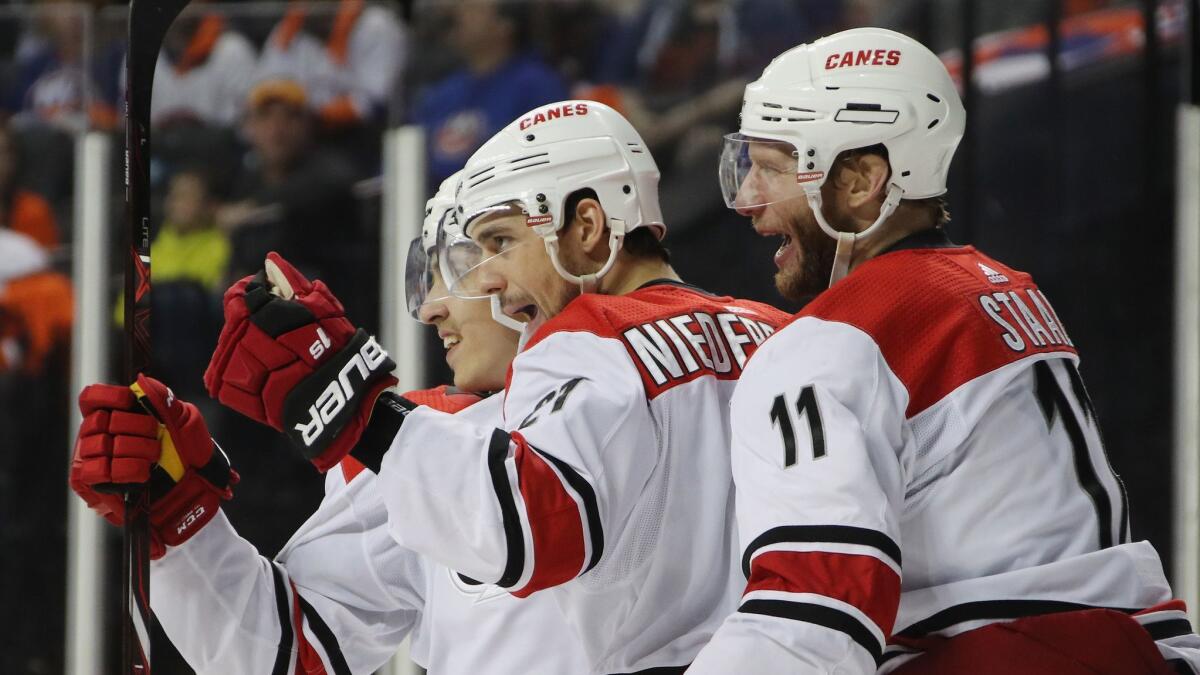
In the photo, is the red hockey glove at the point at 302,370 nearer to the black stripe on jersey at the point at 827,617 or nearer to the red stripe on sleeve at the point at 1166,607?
the black stripe on jersey at the point at 827,617

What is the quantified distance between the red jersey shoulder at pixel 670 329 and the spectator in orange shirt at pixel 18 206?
101 inches

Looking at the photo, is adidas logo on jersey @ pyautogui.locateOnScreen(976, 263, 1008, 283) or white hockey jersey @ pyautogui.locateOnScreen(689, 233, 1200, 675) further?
adidas logo on jersey @ pyautogui.locateOnScreen(976, 263, 1008, 283)

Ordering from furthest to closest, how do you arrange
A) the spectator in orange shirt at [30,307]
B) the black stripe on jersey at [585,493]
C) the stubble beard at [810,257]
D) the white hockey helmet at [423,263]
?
the spectator in orange shirt at [30,307]
the white hockey helmet at [423,263]
the stubble beard at [810,257]
the black stripe on jersey at [585,493]

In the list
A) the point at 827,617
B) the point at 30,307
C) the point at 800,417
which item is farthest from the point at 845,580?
the point at 30,307

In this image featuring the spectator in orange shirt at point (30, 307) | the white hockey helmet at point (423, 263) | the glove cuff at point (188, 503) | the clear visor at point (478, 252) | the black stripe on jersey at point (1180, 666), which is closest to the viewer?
the black stripe on jersey at point (1180, 666)

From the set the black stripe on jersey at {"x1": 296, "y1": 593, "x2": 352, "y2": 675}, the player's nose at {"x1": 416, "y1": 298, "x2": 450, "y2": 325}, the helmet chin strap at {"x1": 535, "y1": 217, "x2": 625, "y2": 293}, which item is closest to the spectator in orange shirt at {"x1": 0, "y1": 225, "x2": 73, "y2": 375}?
the black stripe on jersey at {"x1": 296, "y1": 593, "x2": 352, "y2": 675}

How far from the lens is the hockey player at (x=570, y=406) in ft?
5.16

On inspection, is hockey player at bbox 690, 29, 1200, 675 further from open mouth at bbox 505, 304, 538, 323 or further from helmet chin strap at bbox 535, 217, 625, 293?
open mouth at bbox 505, 304, 538, 323

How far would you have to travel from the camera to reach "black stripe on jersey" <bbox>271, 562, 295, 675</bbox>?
7.16ft

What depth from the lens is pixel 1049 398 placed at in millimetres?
1521

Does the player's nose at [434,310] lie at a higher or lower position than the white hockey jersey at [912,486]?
higher

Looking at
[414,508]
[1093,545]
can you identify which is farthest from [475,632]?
[1093,545]

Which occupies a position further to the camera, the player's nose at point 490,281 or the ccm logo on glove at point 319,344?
the player's nose at point 490,281

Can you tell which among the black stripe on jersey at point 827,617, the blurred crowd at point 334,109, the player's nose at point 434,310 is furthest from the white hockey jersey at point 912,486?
the blurred crowd at point 334,109
